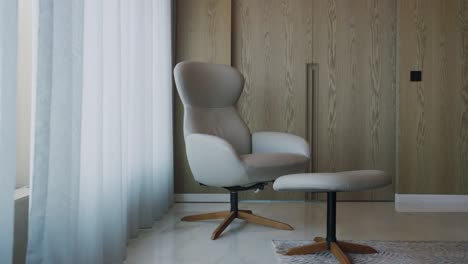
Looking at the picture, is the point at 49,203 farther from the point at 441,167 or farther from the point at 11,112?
the point at 441,167

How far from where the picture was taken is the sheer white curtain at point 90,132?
1.61 meters

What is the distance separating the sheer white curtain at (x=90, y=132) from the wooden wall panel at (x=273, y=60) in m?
1.07

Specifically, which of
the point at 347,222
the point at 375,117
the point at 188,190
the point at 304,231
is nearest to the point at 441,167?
the point at 375,117

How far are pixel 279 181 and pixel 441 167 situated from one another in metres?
2.04

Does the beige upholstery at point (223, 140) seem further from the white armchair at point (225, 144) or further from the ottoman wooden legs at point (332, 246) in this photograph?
the ottoman wooden legs at point (332, 246)

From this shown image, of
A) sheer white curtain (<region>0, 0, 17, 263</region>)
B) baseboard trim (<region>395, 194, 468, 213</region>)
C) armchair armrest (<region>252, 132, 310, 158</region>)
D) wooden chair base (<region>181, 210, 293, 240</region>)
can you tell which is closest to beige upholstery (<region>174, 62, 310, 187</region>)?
armchair armrest (<region>252, 132, 310, 158</region>)

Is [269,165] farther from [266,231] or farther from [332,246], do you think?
[332,246]

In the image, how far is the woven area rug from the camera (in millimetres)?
2203

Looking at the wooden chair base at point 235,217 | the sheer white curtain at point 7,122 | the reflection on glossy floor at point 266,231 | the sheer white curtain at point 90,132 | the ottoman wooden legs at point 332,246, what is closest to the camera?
the sheer white curtain at point 7,122

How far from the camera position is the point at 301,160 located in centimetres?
280

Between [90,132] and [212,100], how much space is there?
1260 mm

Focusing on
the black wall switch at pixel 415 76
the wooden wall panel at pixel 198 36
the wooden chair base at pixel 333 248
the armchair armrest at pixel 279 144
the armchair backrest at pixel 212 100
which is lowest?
the wooden chair base at pixel 333 248

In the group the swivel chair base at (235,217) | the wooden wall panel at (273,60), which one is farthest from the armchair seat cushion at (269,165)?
the wooden wall panel at (273,60)

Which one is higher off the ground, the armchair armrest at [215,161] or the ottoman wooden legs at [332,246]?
the armchair armrest at [215,161]
